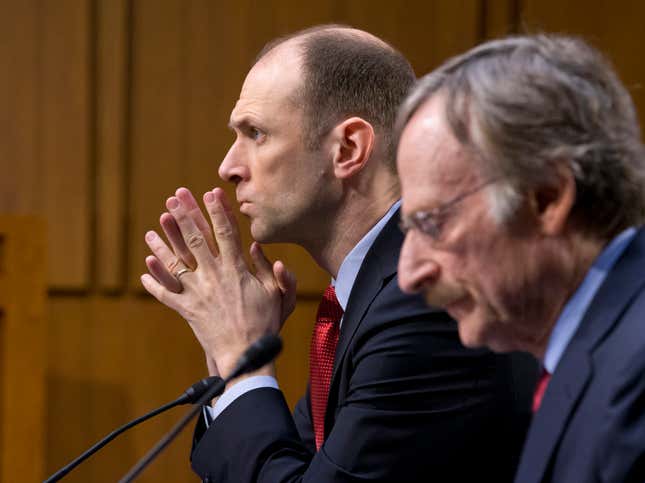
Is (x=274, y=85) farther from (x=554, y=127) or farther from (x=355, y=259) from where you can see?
(x=554, y=127)

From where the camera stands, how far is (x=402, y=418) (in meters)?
1.46

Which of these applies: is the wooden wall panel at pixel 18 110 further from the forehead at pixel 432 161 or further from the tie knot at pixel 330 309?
the forehead at pixel 432 161

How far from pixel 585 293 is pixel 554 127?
0.57 ft

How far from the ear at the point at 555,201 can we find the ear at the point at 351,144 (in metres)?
0.69

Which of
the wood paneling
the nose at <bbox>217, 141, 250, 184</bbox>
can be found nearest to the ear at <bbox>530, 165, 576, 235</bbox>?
the nose at <bbox>217, 141, 250, 184</bbox>

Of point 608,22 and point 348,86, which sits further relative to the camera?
point 608,22

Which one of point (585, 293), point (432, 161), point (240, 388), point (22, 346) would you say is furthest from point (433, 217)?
point (22, 346)

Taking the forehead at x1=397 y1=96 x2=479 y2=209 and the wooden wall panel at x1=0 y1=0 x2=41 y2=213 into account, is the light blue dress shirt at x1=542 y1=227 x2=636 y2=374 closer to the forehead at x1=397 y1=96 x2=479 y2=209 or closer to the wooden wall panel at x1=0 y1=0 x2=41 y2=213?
the forehead at x1=397 y1=96 x2=479 y2=209

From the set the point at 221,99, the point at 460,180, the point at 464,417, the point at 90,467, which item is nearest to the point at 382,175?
the point at 464,417

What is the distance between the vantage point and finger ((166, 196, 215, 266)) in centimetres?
179

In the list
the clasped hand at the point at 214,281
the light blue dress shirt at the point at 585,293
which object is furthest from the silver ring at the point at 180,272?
the light blue dress shirt at the point at 585,293

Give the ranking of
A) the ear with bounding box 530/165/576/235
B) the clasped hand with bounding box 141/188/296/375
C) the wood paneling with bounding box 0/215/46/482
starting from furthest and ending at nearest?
the wood paneling with bounding box 0/215/46/482 < the clasped hand with bounding box 141/188/296/375 < the ear with bounding box 530/165/576/235

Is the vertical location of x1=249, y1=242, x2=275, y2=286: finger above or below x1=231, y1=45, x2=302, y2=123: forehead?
below

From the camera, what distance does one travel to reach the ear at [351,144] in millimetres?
1721
